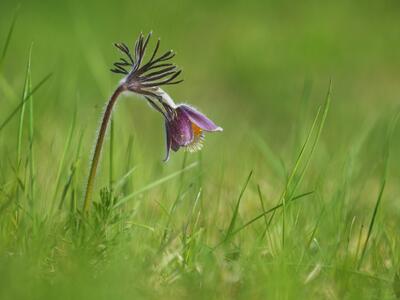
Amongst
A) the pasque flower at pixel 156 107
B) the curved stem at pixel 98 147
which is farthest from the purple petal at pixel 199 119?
the curved stem at pixel 98 147

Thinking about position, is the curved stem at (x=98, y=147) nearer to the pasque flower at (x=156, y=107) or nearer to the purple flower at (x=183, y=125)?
the pasque flower at (x=156, y=107)

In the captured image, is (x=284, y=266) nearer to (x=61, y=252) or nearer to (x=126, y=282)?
(x=126, y=282)

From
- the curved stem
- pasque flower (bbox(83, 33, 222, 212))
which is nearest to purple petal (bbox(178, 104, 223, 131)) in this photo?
pasque flower (bbox(83, 33, 222, 212))

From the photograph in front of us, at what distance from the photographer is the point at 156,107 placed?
3490 mm

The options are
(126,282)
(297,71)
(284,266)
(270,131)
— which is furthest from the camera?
(297,71)

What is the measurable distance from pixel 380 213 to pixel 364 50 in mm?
7732

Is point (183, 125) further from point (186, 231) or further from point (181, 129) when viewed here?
point (186, 231)

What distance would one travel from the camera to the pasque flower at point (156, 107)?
3393 mm

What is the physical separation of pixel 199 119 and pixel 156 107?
0.58 ft

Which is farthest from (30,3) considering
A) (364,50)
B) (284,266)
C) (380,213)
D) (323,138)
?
(284,266)

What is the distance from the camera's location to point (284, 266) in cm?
303

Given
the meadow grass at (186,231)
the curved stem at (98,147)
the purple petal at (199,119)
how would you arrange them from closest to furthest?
the meadow grass at (186,231) < the curved stem at (98,147) < the purple petal at (199,119)

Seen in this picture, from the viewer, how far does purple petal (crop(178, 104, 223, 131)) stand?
11.4ft

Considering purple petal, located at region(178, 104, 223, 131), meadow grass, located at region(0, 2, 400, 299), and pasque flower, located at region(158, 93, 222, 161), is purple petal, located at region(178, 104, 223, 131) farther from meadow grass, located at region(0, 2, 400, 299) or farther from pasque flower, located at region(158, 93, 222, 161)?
meadow grass, located at region(0, 2, 400, 299)
